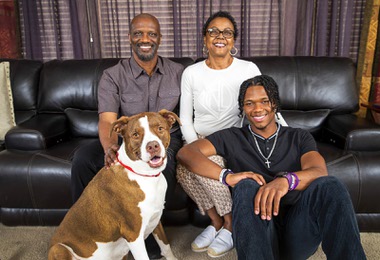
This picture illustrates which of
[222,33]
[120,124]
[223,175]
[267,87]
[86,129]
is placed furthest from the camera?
[86,129]

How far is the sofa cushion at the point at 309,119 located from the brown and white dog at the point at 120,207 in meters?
1.35

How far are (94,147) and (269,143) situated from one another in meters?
1.07

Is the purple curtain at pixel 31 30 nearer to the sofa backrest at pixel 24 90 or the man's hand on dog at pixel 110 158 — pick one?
the sofa backrest at pixel 24 90

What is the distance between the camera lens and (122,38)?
3.51 m

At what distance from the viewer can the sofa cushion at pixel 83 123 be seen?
8.50 ft

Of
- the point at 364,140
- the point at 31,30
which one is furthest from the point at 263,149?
the point at 31,30

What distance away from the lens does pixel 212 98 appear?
2.00 meters

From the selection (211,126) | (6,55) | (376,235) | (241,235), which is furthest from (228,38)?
(6,55)

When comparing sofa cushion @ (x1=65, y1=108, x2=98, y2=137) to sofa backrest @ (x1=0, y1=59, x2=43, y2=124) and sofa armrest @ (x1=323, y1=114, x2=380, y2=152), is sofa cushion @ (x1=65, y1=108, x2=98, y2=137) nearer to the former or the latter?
sofa backrest @ (x1=0, y1=59, x2=43, y2=124)

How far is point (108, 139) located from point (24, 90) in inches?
51.8

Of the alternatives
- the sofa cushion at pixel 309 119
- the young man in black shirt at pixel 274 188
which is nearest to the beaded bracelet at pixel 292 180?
the young man in black shirt at pixel 274 188

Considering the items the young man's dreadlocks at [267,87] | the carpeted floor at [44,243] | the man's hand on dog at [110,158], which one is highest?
the young man's dreadlocks at [267,87]

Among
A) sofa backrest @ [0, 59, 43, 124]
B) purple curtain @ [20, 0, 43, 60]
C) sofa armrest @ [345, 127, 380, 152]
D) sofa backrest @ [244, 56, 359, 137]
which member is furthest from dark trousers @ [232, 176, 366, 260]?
purple curtain @ [20, 0, 43, 60]

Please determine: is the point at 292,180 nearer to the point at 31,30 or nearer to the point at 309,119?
the point at 309,119
